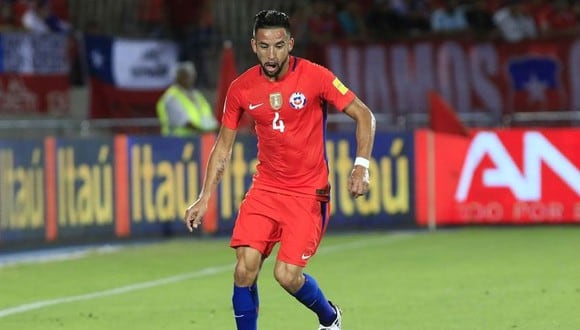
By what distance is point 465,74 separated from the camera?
79.2ft

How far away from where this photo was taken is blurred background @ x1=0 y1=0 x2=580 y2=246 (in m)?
17.9

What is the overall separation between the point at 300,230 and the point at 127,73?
16516 millimetres

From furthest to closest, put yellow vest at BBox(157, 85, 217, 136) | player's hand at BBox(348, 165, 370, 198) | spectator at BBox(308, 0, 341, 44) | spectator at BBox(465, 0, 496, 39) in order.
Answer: spectator at BBox(308, 0, 341, 44), spectator at BBox(465, 0, 496, 39), yellow vest at BBox(157, 85, 217, 136), player's hand at BBox(348, 165, 370, 198)

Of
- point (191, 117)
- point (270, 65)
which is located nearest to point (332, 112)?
point (191, 117)

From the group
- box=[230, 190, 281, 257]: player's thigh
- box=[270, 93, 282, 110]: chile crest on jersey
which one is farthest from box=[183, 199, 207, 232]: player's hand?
box=[270, 93, 282, 110]: chile crest on jersey

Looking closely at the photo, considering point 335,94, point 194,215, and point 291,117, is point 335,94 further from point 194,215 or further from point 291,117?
point 194,215

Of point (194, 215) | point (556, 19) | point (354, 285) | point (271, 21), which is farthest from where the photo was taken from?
point (556, 19)

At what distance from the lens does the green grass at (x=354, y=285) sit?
11.0 meters

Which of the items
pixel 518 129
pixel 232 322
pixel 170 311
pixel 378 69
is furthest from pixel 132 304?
pixel 378 69

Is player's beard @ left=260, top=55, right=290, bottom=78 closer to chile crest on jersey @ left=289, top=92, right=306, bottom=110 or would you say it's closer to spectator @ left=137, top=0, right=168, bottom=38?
chile crest on jersey @ left=289, top=92, right=306, bottom=110

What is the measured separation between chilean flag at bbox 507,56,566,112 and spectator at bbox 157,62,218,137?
251 inches

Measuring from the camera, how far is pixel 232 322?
10922 millimetres

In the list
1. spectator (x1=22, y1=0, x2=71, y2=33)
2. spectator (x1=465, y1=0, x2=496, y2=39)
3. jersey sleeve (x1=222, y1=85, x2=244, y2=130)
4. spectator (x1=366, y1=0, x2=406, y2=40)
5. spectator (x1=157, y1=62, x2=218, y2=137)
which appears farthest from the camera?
spectator (x1=366, y1=0, x2=406, y2=40)

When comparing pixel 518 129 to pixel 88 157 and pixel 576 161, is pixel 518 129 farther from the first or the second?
pixel 88 157
